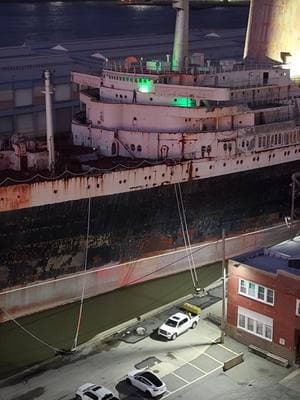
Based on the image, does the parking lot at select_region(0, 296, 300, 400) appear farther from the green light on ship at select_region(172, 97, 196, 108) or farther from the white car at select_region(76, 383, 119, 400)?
the green light on ship at select_region(172, 97, 196, 108)

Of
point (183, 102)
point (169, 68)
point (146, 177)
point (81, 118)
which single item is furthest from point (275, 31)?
point (146, 177)

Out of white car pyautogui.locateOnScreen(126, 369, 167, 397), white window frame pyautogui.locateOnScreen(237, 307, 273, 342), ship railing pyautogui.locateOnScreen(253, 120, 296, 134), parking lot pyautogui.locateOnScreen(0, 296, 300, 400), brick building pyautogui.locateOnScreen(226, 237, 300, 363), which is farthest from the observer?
ship railing pyautogui.locateOnScreen(253, 120, 296, 134)

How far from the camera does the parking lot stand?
14.8m

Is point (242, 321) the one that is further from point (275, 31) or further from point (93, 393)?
point (275, 31)

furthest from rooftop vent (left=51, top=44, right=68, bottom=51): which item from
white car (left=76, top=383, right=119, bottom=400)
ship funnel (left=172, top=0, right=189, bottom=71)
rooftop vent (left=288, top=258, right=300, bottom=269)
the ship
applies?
white car (left=76, top=383, right=119, bottom=400)

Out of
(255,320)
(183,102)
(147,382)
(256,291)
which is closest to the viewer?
(147,382)

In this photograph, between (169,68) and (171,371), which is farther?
(169,68)

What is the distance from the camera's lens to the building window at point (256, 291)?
1598cm

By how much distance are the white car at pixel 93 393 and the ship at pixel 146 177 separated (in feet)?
17.5

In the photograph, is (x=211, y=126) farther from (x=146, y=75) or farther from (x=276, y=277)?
(x=276, y=277)

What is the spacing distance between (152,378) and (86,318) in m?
5.26

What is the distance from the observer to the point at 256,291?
53.3 feet

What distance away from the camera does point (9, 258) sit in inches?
731

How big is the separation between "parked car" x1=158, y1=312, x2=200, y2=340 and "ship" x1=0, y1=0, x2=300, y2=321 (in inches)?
149
